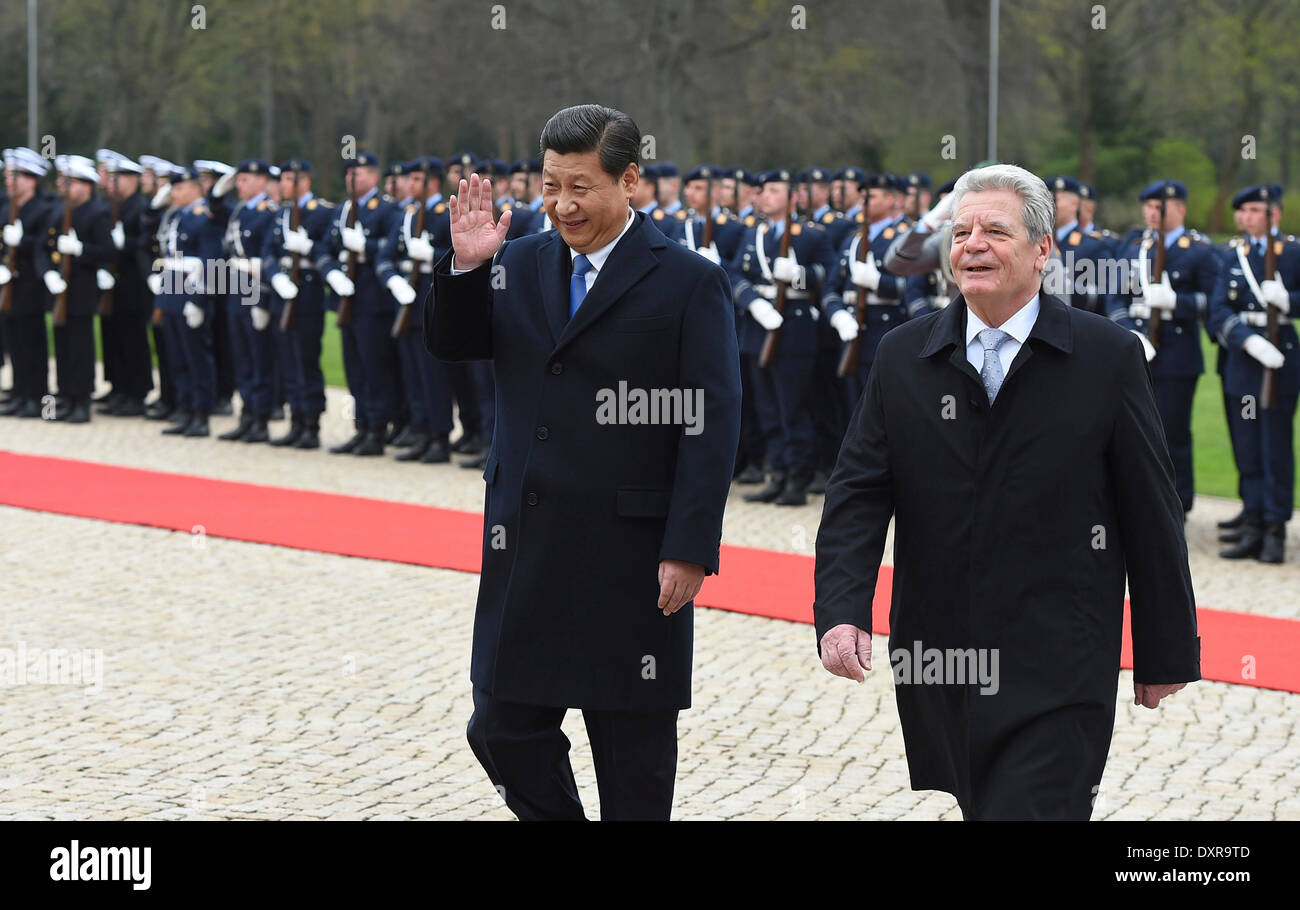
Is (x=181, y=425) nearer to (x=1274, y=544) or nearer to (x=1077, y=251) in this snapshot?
(x=1077, y=251)

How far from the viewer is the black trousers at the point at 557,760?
15.2 feet

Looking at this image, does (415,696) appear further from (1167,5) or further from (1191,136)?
(1191,136)

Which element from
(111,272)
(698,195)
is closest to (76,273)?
(111,272)

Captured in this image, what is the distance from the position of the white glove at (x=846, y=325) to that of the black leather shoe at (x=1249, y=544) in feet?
9.93

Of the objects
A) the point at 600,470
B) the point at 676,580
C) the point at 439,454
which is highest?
the point at 600,470

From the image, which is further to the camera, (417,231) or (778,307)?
(417,231)

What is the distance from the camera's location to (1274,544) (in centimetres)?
1173

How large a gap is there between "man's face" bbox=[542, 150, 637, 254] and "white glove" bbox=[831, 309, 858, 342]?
903 centimetres

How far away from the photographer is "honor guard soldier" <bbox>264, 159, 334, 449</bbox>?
16.2 m

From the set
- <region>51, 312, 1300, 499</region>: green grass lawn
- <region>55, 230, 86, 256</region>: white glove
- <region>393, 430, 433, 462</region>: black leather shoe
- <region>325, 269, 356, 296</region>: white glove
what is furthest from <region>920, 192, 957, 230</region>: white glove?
<region>55, 230, 86, 256</region>: white glove

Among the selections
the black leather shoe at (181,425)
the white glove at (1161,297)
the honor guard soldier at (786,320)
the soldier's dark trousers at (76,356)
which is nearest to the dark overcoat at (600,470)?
the white glove at (1161,297)

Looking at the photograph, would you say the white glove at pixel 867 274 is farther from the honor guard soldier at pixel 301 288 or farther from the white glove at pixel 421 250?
the honor guard soldier at pixel 301 288

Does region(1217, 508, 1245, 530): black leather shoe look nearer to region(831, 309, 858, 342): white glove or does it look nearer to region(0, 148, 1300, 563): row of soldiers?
region(0, 148, 1300, 563): row of soldiers

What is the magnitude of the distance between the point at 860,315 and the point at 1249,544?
3.30 metres
